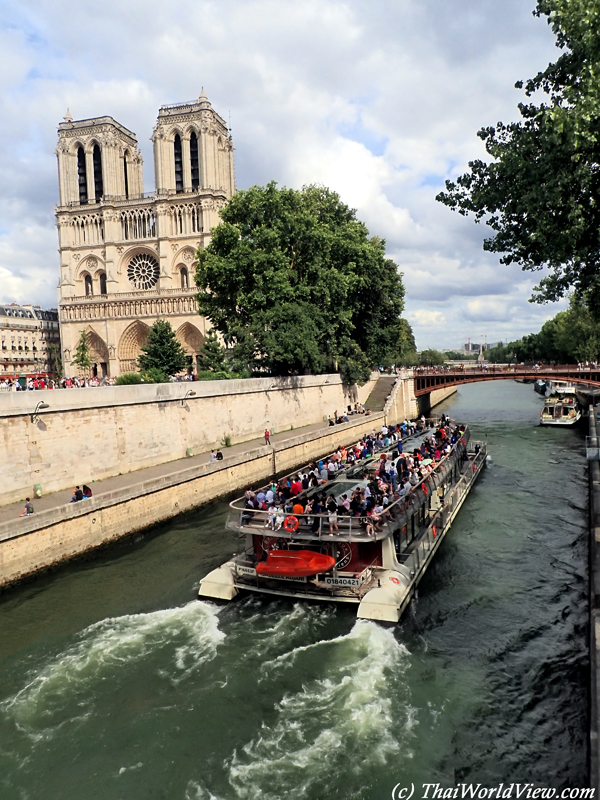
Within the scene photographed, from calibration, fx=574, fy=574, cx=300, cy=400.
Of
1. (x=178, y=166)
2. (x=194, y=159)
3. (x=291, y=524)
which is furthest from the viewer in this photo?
(x=178, y=166)

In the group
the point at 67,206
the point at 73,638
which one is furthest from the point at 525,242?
the point at 67,206

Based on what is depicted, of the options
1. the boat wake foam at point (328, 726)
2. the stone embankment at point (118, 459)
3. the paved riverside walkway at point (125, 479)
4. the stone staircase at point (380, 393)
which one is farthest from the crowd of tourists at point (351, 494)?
the stone staircase at point (380, 393)

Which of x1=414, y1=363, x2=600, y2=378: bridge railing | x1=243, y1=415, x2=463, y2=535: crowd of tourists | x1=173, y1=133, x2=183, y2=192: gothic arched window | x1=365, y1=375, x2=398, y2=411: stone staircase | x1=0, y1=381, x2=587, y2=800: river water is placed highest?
x1=173, y1=133, x2=183, y2=192: gothic arched window

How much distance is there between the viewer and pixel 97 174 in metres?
70.4

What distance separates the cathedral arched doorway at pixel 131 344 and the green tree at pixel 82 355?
3.73 m

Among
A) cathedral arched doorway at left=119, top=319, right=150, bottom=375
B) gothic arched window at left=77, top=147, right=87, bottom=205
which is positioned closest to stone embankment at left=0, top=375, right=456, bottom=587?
cathedral arched doorway at left=119, top=319, right=150, bottom=375

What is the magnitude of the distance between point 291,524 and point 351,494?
2.24 meters

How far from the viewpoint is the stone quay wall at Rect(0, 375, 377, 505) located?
18703mm

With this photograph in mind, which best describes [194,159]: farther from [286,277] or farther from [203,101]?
[286,277]

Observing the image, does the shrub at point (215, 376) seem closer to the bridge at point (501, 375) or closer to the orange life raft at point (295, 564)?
the bridge at point (501, 375)

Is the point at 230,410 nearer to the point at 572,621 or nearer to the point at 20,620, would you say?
the point at 20,620

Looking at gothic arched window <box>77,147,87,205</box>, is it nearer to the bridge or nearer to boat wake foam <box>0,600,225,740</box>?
the bridge

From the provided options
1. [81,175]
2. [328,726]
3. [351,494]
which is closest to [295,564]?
[351,494]

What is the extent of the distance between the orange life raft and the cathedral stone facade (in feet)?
174
